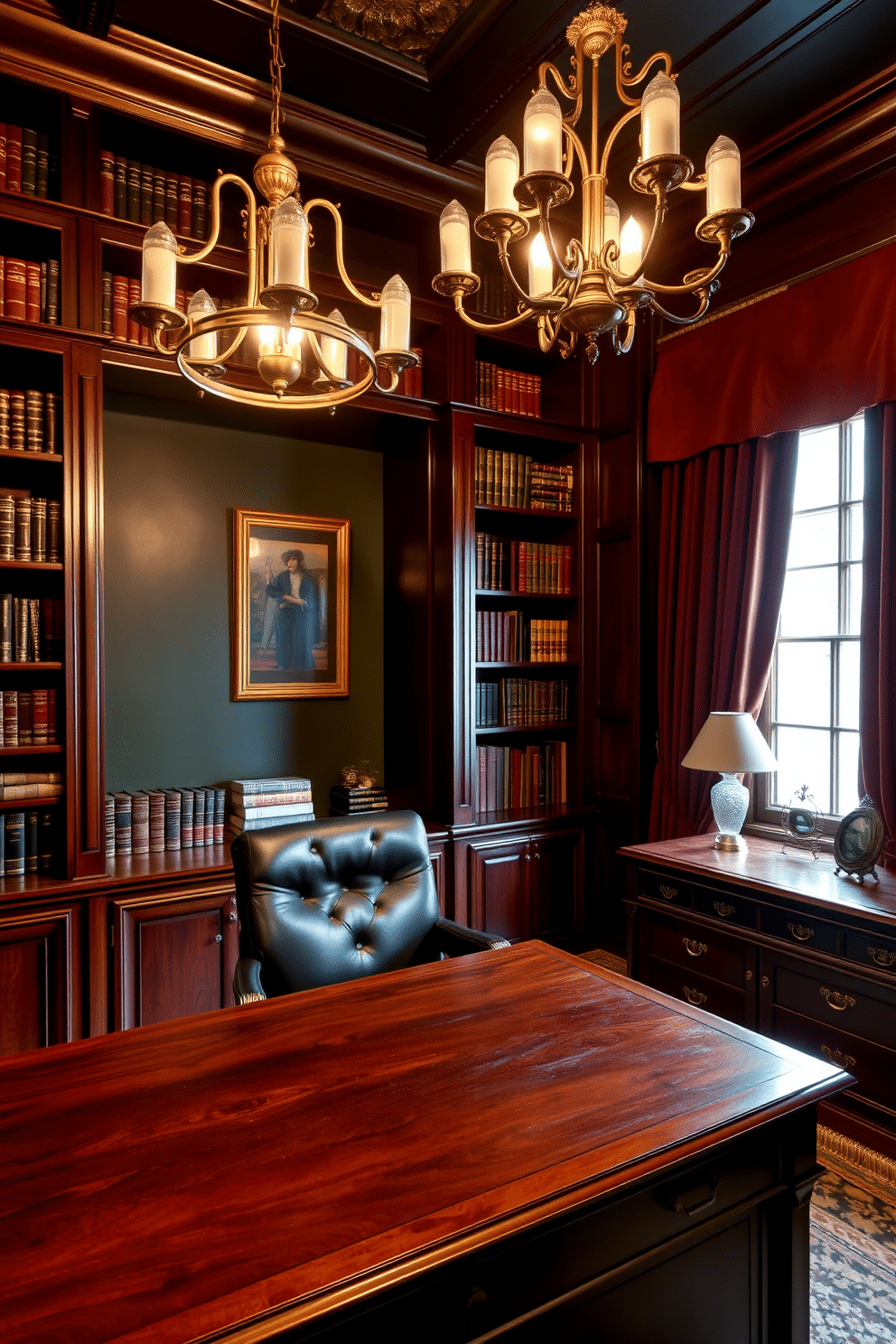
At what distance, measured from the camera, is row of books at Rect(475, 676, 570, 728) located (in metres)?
3.57

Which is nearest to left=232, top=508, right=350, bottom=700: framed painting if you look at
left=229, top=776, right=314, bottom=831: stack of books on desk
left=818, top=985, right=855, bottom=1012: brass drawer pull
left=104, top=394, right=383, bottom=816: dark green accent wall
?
left=104, top=394, right=383, bottom=816: dark green accent wall

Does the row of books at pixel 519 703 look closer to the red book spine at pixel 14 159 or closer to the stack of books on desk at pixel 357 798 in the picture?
the stack of books on desk at pixel 357 798

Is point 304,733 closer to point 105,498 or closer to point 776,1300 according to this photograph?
point 105,498

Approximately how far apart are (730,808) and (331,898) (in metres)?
1.56

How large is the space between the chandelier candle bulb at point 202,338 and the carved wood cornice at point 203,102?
1.35 metres

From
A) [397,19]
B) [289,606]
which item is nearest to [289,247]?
[397,19]

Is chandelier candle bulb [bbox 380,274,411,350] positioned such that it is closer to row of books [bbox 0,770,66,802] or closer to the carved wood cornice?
the carved wood cornice

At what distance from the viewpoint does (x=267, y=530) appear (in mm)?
3373

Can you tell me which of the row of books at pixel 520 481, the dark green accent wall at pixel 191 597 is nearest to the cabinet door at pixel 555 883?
the dark green accent wall at pixel 191 597

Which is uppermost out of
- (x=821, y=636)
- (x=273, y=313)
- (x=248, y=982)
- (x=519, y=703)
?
(x=273, y=313)

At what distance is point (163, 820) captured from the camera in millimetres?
2941

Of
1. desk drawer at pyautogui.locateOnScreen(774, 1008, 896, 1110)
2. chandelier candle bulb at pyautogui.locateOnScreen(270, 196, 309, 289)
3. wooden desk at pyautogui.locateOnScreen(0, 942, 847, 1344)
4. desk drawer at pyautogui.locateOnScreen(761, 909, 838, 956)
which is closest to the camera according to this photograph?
wooden desk at pyautogui.locateOnScreen(0, 942, 847, 1344)

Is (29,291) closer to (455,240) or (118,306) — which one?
(118,306)

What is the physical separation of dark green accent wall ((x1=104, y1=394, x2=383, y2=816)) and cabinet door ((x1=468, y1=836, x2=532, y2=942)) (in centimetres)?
73
